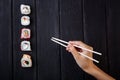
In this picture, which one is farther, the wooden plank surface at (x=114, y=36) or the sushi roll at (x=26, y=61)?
the wooden plank surface at (x=114, y=36)

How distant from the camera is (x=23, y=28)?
4.59ft

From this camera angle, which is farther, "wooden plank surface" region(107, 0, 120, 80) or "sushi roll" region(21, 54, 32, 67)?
"wooden plank surface" region(107, 0, 120, 80)

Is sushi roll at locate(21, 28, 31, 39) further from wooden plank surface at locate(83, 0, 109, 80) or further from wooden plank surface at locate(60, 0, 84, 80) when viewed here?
wooden plank surface at locate(83, 0, 109, 80)

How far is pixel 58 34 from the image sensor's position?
56.9 inches

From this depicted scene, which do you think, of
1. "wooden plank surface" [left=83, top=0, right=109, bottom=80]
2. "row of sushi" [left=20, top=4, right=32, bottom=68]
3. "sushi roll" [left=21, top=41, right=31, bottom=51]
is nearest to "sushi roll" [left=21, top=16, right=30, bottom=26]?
"row of sushi" [left=20, top=4, right=32, bottom=68]

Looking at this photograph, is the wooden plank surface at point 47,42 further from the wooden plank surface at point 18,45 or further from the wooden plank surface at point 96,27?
the wooden plank surface at point 96,27

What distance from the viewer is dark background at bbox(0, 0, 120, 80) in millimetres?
1399

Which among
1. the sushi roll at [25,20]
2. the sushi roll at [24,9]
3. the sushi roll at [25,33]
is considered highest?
the sushi roll at [24,9]

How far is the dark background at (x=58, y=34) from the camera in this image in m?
1.40

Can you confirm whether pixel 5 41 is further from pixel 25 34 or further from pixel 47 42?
pixel 47 42

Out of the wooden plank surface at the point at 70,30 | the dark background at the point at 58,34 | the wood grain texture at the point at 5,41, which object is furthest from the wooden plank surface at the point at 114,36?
the wood grain texture at the point at 5,41

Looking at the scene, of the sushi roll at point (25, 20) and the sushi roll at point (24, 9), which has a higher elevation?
the sushi roll at point (24, 9)

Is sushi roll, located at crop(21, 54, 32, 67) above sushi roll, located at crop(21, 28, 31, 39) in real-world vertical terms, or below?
below

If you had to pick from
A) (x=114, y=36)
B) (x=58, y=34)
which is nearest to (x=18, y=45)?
(x=58, y=34)
